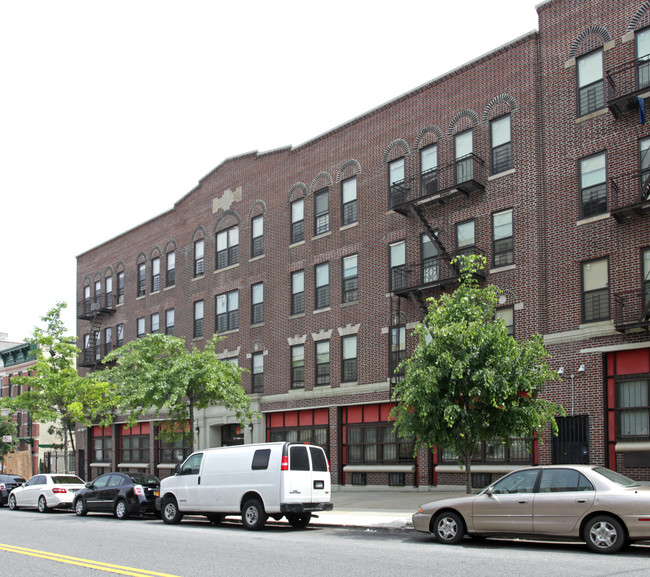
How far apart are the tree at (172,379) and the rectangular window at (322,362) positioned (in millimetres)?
3420

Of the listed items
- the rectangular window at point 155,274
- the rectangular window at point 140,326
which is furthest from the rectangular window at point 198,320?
the rectangular window at point 140,326

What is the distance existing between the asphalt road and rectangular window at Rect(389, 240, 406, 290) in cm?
1133

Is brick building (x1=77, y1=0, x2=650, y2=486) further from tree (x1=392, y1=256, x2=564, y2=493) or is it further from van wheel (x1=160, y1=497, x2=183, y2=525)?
van wheel (x1=160, y1=497, x2=183, y2=525)

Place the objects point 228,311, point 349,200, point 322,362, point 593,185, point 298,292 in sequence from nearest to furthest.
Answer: point 593,185 < point 349,200 < point 322,362 < point 298,292 < point 228,311

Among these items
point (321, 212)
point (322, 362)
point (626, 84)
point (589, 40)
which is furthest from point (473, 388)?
point (321, 212)

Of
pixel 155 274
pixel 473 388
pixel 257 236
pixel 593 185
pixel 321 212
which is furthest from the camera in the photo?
pixel 155 274

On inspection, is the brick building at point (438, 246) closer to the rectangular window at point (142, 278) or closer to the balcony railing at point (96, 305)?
the rectangular window at point (142, 278)

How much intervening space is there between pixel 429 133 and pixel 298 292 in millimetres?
8994

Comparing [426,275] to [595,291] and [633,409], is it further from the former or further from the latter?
[633,409]

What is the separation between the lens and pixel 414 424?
18312mm

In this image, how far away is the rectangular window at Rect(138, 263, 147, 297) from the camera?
43.1 metres

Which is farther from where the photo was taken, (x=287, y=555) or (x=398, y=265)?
(x=398, y=265)

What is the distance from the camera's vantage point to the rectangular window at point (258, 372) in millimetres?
34281

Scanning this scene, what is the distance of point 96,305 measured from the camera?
46.3 meters
